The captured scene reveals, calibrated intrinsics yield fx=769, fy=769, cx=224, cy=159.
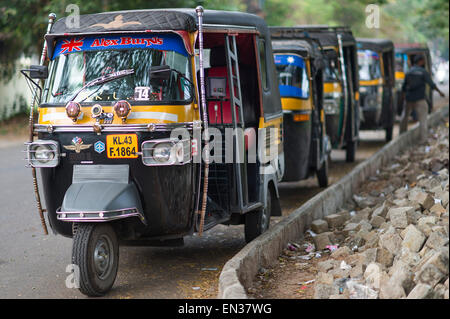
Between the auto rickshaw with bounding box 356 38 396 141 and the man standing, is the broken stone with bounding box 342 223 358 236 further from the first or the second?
the auto rickshaw with bounding box 356 38 396 141

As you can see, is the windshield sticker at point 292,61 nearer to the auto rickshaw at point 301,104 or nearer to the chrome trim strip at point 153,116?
the auto rickshaw at point 301,104

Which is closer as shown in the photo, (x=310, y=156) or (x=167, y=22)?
(x=167, y=22)

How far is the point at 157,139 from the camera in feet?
21.7

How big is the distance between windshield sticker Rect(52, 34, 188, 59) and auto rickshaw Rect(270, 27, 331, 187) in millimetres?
4850

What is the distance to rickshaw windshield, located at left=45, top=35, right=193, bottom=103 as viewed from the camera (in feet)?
22.6

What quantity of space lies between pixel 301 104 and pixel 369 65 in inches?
346

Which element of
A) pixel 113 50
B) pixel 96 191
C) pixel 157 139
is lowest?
pixel 96 191

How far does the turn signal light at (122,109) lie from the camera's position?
6.64m

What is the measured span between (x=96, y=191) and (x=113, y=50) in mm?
1397

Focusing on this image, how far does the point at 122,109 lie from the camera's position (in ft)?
21.8

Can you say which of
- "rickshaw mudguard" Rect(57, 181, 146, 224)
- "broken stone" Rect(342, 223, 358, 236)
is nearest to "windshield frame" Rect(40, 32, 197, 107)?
"rickshaw mudguard" Rect(57, 181, 146, 224)
